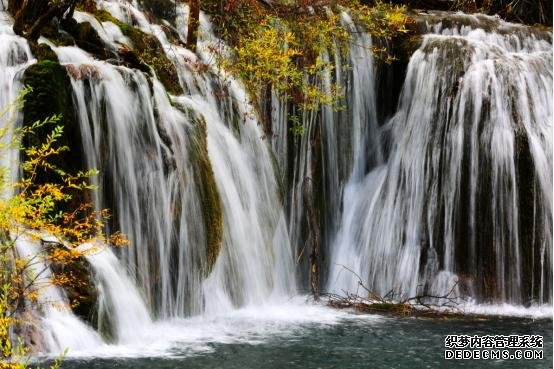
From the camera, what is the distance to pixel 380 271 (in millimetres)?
13180

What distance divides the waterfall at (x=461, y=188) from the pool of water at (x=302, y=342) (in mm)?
1528

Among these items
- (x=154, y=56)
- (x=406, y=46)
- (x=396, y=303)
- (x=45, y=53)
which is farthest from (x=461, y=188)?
(x=45, y=53)

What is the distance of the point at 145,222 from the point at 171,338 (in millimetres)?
1686

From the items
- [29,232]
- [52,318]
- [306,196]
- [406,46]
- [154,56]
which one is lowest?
[52,318]

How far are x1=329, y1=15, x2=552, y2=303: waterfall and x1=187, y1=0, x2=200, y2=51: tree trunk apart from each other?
386 cm

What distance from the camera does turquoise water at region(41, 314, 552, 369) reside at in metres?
7.90

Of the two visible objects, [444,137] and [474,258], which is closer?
[474,258]

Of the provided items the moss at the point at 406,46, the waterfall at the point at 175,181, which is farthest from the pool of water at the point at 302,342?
the moss at the point at 406,46

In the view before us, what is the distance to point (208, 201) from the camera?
418 inches

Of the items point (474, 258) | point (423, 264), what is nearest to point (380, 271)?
point (423, 264)

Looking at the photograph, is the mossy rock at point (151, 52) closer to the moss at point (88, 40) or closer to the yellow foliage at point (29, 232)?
the moss at point (88, 40)

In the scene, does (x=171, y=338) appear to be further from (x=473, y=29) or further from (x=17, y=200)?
(x=473, y=29)

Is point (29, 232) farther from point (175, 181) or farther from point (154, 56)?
point (154, 56)

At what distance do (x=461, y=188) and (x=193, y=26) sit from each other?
5.12m
